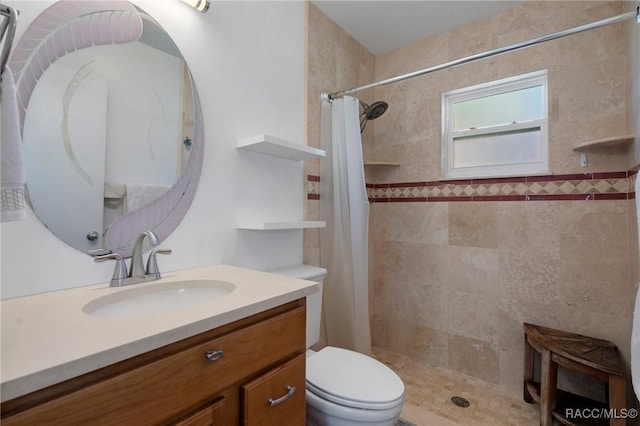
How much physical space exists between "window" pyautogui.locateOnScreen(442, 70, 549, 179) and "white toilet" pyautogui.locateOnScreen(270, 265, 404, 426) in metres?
1.50

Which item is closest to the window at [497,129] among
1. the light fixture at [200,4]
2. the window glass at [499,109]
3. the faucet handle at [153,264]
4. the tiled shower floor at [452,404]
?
the window glass at [499,109]

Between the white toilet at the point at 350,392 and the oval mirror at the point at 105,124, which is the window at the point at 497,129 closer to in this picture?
the white toilet at the point at 350,392

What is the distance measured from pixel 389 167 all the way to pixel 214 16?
1583 millimetres

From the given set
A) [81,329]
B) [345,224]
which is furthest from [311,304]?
[81,329]

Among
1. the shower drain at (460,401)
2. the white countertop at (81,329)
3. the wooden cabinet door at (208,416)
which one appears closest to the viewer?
the white countertop at (81,329)

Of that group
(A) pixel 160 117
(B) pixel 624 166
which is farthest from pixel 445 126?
(A) pixel 160 117

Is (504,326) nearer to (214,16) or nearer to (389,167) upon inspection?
(389,167)

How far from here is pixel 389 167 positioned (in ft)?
7.90

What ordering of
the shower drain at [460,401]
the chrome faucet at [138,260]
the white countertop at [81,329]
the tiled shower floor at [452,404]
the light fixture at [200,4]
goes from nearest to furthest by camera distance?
1. the white countertop at [81,329]
2. the chrome faucet at [138,260]
3. the light fixture at [200,4]
4. the tiled shower floor at [452,404]
5. the shower drain at [460,401]

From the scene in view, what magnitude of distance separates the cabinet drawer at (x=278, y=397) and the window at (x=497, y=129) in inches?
70.4

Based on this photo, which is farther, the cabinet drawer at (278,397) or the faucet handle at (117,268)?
the faucet handle at (117,268)

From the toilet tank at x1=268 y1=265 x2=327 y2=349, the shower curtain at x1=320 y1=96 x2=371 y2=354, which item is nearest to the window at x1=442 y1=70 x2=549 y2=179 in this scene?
the shower curtain at x1=320 y1=96 x2=371 y2=354

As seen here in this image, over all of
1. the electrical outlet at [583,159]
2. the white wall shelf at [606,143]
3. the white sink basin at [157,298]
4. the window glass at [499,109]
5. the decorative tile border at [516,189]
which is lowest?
the white sink basin at [157,298]

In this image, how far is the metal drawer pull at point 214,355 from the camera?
26.8 inches
